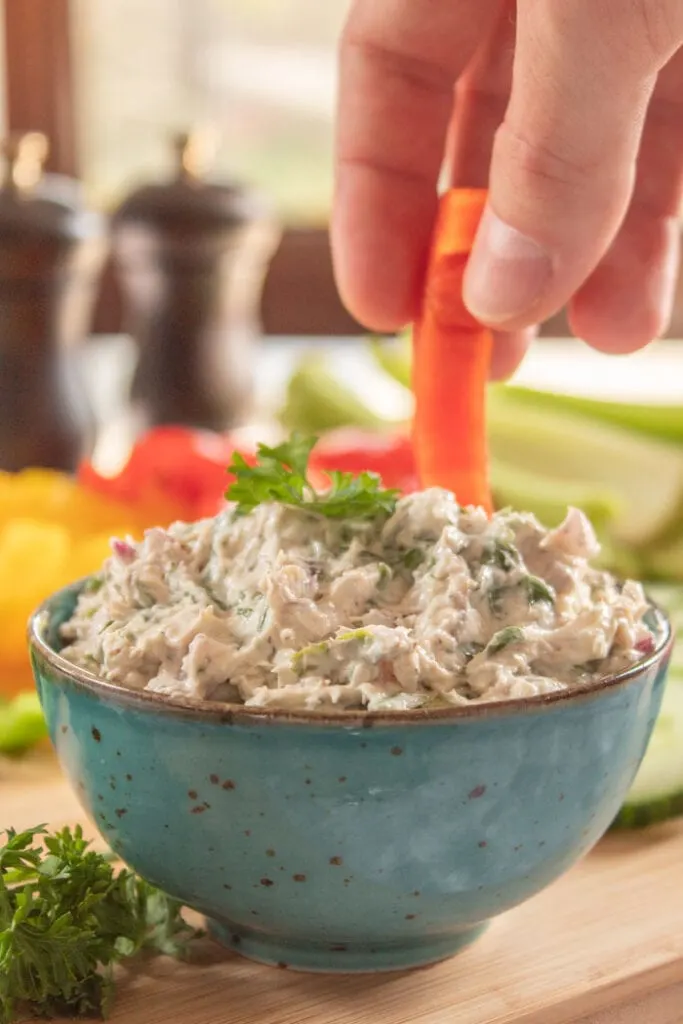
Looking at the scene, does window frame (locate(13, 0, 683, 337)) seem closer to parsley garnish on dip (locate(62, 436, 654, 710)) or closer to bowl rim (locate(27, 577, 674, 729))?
parsley garnish on dip (locate(62, 436, 654, 710))

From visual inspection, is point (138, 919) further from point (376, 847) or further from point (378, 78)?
point (378, 78)

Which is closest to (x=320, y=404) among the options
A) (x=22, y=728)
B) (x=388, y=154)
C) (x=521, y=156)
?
(x=388, y=154)

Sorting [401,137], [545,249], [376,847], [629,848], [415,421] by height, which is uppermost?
[401,137]

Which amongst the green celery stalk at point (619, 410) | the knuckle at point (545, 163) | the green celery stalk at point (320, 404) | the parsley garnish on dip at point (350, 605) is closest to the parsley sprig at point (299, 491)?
the parsley garnish on dip at point (350, 605)

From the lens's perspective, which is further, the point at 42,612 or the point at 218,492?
the point at 218,492

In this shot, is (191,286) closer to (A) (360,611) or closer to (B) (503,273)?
(B) (503,273)

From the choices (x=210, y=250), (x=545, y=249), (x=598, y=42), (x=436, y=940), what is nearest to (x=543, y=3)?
(x=598, y=42)

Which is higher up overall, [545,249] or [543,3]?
[543,3]
